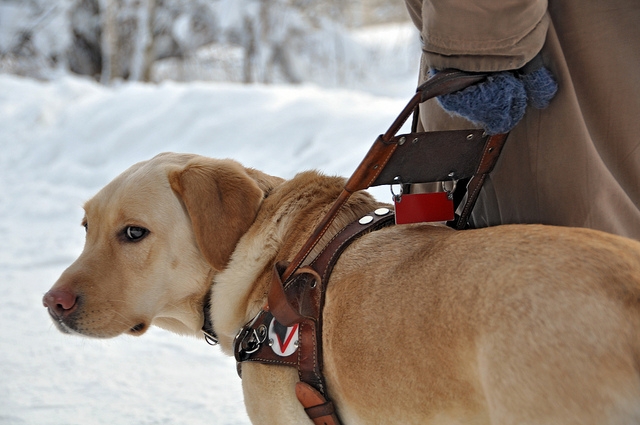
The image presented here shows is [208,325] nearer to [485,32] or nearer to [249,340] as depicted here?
[249,340]

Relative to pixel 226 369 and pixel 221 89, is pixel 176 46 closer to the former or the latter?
pixel 221 89

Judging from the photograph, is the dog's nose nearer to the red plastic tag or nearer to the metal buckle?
the metal buckle

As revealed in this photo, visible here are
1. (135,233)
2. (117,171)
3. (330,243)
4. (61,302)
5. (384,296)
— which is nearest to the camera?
(384,296)

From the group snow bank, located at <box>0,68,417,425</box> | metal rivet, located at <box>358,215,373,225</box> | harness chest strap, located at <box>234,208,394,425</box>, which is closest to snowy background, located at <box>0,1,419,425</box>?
snow bank, located at <box>0,68,417,425</box>

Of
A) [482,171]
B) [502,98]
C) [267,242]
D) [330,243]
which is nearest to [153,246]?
[267,242]

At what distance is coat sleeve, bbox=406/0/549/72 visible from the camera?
6.58ft

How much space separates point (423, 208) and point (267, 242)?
1.89ft

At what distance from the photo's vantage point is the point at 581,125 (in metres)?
2.23

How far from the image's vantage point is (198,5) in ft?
54.2

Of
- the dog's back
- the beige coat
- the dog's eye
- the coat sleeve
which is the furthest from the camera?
the dog's eye

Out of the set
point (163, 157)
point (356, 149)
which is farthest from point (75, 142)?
point (163, 157)

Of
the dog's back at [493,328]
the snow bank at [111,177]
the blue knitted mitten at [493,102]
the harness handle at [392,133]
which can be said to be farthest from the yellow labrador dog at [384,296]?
the snow bank at [111,177]

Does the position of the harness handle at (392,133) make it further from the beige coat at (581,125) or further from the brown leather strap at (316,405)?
the brown leather strap at (316,405)

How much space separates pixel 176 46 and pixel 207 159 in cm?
1554
